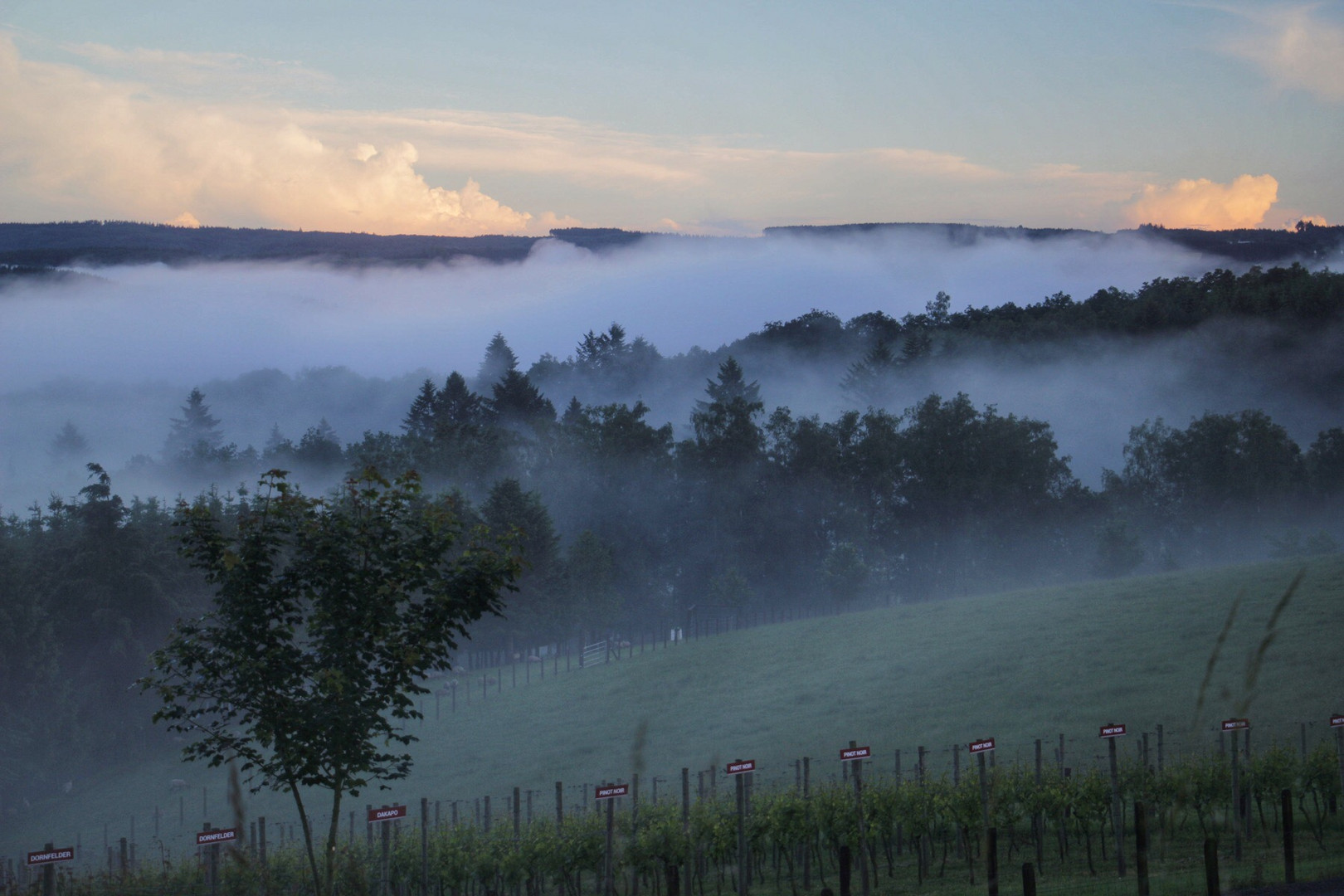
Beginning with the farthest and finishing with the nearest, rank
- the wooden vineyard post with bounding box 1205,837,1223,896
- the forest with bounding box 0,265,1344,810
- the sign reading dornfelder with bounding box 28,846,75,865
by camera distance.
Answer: the forest with bounding box 0,265,1344,810 → the wooden vineyard post with bounding box 1205,837,1223,896 → the sign reading dornfelder with bounding box 28,846,75,865

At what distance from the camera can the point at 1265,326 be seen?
14050cm

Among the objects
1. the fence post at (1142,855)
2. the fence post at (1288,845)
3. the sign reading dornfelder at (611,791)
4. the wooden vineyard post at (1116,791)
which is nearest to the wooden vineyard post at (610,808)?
the sign reading dornfelder at (611,791)

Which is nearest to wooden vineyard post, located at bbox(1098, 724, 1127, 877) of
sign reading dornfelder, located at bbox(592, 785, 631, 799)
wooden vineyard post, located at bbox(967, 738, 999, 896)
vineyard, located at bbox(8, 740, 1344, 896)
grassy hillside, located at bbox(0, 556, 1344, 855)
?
vineyard, located at bbox(8, 740, 1344, 896)

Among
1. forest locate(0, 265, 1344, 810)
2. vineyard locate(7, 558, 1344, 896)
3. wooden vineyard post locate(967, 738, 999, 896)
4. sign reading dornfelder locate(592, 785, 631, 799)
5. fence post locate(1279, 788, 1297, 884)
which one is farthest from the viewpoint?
forest locate(0, 265, 1344, 810)

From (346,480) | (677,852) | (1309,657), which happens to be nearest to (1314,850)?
(677,852)

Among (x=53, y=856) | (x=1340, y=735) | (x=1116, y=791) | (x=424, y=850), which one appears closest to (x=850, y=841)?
(x=1116, y=791)

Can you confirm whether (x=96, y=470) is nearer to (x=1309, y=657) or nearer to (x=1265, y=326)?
(x=1309, y=657)

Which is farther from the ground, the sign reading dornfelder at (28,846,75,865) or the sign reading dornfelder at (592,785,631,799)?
the sign reading dornfelder at (28,846,75,865)

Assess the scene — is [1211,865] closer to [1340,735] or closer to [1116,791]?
[1116,791]

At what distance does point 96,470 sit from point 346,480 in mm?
60898

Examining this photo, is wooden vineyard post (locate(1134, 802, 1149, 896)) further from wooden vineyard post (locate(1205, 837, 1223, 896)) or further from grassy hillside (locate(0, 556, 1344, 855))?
grassy hillside (locate(0, 556, 1344, 855))

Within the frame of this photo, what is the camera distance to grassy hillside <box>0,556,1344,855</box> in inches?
1506

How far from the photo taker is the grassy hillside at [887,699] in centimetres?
3825

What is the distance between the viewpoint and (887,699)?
47.3 meters
